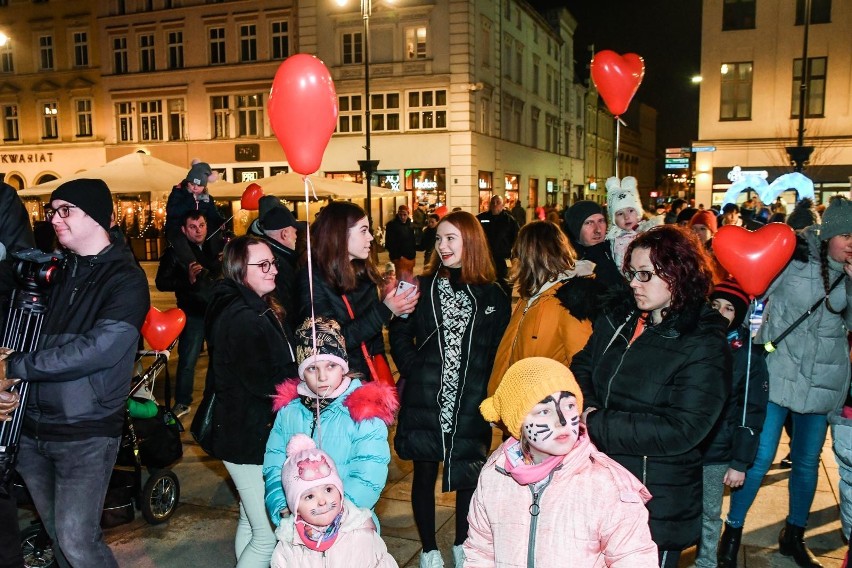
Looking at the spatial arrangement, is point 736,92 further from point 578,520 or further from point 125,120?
point 578,520

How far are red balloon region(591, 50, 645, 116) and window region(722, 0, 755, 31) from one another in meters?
26.2

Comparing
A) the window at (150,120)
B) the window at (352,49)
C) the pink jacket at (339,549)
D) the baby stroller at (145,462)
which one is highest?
the window at (352,49)

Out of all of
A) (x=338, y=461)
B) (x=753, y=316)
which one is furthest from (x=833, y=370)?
(x=338, y=461)

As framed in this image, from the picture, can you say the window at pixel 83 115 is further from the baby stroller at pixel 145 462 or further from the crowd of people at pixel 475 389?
the crowd of people at pixel 475 389

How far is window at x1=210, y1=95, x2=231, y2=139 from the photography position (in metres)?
32.7

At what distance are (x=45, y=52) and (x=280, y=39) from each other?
1267 cm

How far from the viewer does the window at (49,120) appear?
35.4 meters

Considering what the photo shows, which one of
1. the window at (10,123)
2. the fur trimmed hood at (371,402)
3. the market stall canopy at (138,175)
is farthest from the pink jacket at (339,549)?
the window at (10,123)

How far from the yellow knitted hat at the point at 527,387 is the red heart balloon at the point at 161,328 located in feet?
11.7

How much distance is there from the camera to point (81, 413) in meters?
3.21

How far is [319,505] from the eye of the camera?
2.70 m

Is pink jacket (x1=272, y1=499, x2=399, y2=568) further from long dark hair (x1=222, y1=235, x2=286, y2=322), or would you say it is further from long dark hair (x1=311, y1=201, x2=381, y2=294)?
long dark hair (x1=311, y1=201, x2=381, y2=294)

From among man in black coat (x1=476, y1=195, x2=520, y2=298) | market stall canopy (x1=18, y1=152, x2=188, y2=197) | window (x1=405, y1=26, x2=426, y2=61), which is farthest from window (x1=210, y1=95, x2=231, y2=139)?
man in black coat (x1=476, y1=195, x2=520, y2=298)

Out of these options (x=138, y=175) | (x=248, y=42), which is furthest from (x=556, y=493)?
(x=248, y=42)
